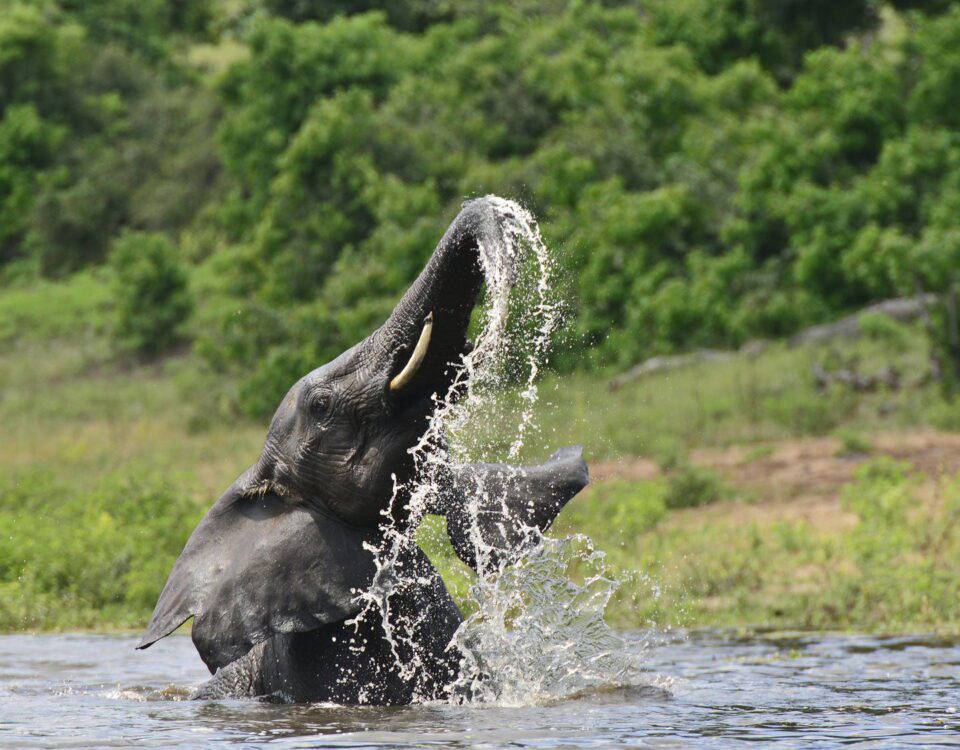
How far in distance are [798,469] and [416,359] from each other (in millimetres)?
9885

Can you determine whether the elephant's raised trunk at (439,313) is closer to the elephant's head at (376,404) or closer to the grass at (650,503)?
the elephant's head at (376,404)

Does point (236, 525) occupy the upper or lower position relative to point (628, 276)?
lower

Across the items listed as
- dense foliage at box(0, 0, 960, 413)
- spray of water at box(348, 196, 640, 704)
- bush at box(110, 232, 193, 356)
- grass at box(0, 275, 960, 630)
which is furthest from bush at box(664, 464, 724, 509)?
bush at box(110, 232, 193, 356)

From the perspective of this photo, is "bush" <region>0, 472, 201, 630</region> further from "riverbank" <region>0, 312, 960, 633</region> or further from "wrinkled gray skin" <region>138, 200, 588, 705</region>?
"wrinkled gray skin" <region>138, 200, 588, 705</region>

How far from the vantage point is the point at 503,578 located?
7316mm

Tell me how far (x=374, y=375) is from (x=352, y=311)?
14926 mm

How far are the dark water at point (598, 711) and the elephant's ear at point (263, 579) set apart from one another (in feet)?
1.13

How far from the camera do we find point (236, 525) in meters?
6.32

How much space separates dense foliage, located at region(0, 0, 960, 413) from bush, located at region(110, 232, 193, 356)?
0.58 meters

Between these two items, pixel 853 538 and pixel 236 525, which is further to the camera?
pixel 853 538

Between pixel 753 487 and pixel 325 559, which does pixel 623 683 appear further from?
pixel 753 487

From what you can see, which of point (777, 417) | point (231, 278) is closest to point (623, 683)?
point (777, 417)

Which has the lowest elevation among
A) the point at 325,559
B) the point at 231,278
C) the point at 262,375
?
the point at 325,559

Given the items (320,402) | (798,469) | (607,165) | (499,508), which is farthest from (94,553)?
(607,165)
